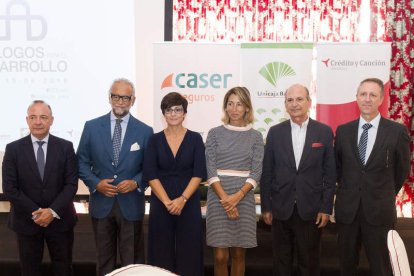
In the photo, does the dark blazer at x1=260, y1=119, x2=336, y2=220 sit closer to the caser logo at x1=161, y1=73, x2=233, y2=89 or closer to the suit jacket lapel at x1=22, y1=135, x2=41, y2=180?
the suit jacket lapel at x1=22, y1=135, x2=41, y2=180

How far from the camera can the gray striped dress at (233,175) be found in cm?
323

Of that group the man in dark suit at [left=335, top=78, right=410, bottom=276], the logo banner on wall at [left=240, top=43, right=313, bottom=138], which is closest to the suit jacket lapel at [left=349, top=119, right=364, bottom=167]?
the man in dark suit at [left=335, top=78, right=410, bottom=276]

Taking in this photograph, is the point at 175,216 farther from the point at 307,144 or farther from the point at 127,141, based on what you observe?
the point at 307,144

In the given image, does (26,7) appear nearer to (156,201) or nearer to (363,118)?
(156,201)

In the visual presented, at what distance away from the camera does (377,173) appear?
10.1ft

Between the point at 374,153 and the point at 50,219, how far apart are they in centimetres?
219

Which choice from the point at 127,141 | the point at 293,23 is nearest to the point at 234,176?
the point at 127,141

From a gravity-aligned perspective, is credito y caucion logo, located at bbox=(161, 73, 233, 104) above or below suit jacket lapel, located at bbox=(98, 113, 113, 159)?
above

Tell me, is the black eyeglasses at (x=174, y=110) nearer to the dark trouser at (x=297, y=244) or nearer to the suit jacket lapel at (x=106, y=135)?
the suit jacket lapel at (x=106, y=135)

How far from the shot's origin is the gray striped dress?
3232 millimetres

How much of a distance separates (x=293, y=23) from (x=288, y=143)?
2961 millimetres

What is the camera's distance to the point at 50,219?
309cm

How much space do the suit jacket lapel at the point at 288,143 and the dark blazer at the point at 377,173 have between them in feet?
1.16

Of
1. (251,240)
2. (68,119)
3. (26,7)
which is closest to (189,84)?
(68,119)
